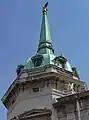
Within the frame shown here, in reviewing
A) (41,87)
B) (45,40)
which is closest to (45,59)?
(41,87)

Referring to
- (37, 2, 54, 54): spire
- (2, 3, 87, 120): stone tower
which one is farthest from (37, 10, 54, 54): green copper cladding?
(2, 3, 87, 120): stone tower

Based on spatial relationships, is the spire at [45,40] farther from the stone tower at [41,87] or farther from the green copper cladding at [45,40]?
the stone tower at [41,87]

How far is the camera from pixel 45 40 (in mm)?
49094

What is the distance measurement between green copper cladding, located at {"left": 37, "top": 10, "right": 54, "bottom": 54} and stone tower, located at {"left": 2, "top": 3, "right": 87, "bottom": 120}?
2256 millimetres

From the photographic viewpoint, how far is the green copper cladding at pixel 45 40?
155ft

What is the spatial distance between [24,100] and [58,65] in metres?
6.28

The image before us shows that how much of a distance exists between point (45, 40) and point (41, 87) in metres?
10.4

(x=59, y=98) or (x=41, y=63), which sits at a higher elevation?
(x=41, y=63)

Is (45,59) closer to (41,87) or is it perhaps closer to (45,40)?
(41,87)

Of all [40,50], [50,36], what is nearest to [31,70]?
[40,50]

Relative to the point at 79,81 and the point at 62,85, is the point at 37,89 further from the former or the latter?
the point at 79,81

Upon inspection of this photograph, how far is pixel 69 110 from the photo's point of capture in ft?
121

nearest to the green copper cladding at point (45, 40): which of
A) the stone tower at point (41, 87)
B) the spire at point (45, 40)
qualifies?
the spire at point (45, 40)

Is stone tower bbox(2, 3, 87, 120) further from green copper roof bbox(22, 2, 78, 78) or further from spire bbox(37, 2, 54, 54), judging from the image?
spire bbox(37, 2, 54, 54)
